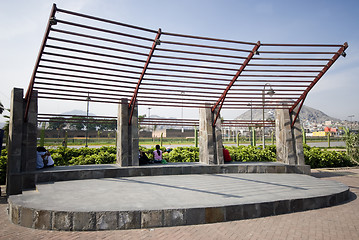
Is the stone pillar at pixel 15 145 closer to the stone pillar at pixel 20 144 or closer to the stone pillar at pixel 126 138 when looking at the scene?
the stone pillar at pixel 20 144

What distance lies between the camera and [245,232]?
16.7 feet

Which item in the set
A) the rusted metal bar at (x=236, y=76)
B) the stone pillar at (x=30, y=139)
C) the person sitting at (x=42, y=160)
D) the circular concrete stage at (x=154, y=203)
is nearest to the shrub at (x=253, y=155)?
the rusted metal bar at (x=236, y=76)

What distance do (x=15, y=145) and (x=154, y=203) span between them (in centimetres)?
566

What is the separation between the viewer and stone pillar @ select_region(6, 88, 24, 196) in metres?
8.02

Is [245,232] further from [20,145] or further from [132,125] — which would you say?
[20,145]

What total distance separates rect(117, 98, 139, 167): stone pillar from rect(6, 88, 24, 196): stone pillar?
357 cm

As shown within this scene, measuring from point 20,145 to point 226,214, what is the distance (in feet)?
23.5

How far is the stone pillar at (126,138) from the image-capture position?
1044 centimetres

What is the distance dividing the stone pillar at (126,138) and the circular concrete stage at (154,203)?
2072 mm

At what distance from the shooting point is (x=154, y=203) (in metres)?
5.82

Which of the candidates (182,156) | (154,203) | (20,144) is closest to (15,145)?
(20,144)

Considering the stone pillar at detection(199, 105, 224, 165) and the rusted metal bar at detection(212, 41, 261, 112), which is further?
the stone pillar at detection(199, 105, 224, 165)

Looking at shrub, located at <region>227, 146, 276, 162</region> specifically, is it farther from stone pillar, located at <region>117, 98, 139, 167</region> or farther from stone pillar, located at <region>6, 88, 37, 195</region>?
stone pillar, located at <region>6, 88, 37, 195</region>

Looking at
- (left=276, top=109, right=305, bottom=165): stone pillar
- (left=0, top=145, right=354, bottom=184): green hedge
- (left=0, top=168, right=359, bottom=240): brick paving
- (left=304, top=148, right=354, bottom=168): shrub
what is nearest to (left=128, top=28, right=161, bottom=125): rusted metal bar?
(left=0, top=145, right=354, bottom=184): green hedge
